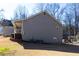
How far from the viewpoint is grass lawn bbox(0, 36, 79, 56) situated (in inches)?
482

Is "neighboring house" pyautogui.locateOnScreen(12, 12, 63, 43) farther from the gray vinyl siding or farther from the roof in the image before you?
the roof

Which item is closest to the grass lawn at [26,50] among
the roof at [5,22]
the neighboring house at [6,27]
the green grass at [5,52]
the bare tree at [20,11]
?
the green grass at [5,52]

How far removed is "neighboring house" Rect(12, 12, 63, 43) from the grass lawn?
0.50 m

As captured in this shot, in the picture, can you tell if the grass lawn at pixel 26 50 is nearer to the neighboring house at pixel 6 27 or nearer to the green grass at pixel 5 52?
the green grass at pixel 5 52

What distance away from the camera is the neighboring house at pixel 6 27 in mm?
12297

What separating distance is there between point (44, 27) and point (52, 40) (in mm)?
1360

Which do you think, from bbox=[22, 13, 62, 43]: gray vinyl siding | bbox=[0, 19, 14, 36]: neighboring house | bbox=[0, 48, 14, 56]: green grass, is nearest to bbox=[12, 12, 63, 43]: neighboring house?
bbox=[22, 13, 62, 43]: gray vinyl siding

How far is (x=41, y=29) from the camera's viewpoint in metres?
14.5

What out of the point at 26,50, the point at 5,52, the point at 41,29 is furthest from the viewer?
Answer: the point at 41,29

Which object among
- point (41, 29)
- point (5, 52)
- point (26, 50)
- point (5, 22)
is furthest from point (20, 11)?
point (41, 29)

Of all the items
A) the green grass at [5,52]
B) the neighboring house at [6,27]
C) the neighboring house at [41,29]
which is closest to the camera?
the green grass at [5,52]

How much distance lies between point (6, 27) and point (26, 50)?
1.07 metres

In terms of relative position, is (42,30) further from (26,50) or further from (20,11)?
(20,11)

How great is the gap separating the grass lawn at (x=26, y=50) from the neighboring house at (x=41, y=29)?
50 centimetres
